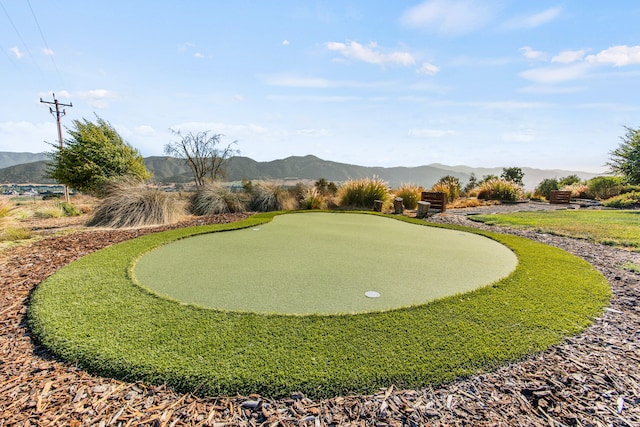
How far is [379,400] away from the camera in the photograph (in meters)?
1.56

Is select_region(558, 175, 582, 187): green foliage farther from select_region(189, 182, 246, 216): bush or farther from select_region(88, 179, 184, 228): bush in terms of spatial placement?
select_region(88, 179, 184, 228): bush

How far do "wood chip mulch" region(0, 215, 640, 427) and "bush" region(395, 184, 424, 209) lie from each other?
8.53 meters

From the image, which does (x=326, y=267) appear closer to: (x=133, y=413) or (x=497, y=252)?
(x=133, y=413)

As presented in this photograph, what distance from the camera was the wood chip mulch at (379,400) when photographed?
1.44 m

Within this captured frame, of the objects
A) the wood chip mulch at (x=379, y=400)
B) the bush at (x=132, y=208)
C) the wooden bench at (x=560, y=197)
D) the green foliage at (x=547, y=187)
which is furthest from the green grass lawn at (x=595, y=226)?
the green foliage at (x=547, y=187)

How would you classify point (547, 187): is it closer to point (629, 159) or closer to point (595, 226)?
point (629, 159)

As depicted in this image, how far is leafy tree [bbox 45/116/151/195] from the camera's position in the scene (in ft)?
26.1

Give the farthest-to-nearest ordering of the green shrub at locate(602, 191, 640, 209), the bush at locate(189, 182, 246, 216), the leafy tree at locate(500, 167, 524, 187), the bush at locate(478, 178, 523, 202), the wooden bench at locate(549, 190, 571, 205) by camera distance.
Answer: the leafy tree at locate(500, 167, 524, 187)
the bush at locate(478, 178, 523, 202)
the wooden bench at locate(549, 190, 571, 205)
the green shrub at locate(602, 191, 640, 209)
the bush at locate(189, 182, 246, 216)

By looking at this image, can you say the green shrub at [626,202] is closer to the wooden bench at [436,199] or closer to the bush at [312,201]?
the wooden bench at [436,199]

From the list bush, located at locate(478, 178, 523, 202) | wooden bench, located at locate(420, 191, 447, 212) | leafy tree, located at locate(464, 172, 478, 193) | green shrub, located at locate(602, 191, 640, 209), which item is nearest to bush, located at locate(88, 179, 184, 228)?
wooden bench, located at locate(420, 191, 447, 212)

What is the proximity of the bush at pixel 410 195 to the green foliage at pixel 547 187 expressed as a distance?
30.8 ft

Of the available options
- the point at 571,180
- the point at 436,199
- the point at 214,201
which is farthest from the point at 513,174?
the point at 214,201

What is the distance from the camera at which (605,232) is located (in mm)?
5715

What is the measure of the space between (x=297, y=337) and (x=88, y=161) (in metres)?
8.91
